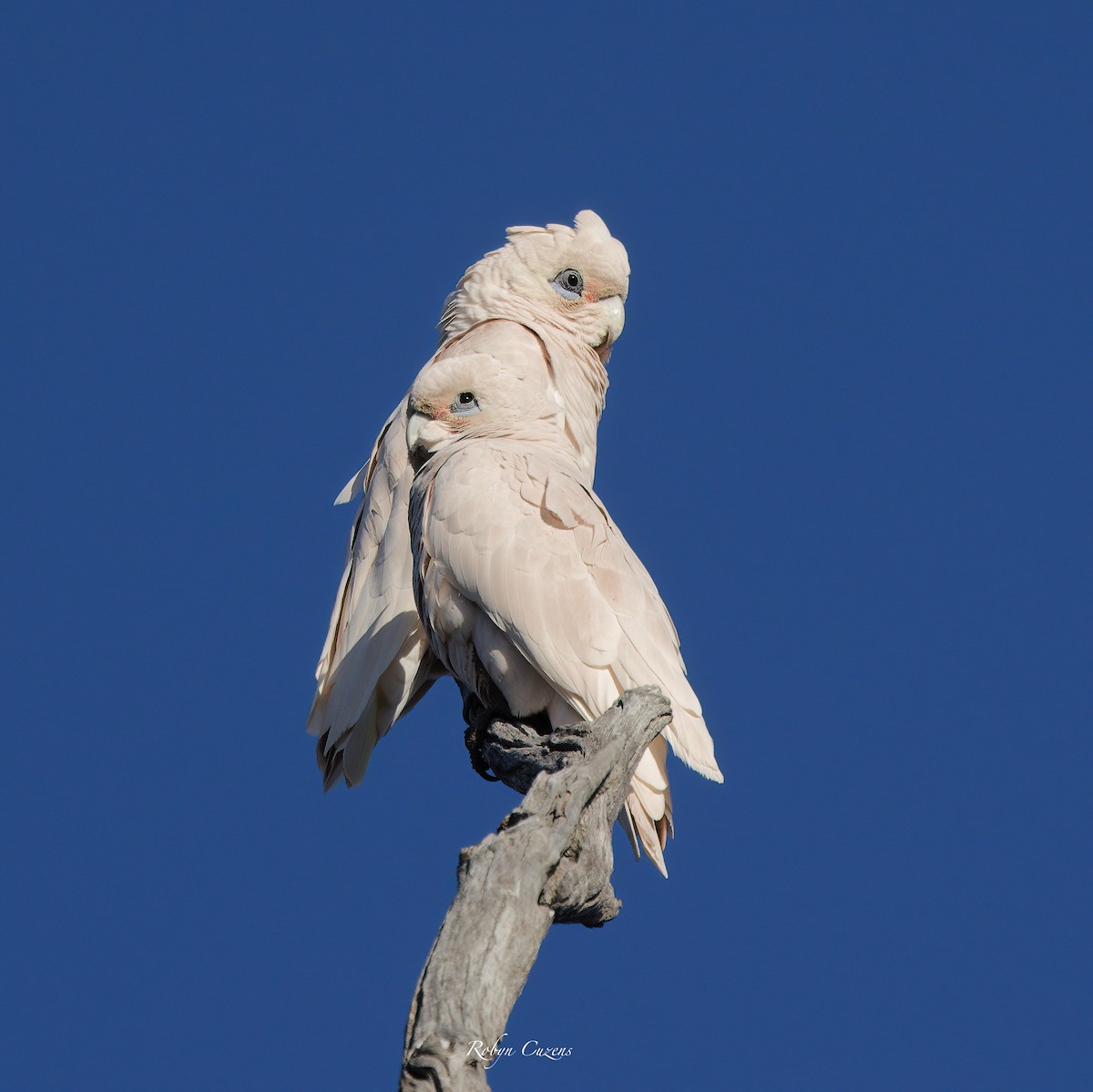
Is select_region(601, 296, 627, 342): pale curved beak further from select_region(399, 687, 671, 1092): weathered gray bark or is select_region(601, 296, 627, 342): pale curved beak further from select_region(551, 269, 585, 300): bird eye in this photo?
select_region(399, 687, 671, 1092): weathered gray bark

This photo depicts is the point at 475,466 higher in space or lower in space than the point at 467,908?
higher

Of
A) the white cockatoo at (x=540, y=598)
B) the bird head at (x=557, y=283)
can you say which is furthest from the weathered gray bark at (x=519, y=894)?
the bird head at (x=557, y=283)

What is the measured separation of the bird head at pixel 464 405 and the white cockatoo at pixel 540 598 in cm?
2

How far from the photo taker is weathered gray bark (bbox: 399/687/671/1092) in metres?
3.19

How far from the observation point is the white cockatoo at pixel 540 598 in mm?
5664

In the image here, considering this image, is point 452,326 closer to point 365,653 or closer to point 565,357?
point 565,357

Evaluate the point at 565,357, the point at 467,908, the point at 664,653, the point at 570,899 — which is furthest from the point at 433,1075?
the point at 565,357

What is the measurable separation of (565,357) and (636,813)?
152 inches

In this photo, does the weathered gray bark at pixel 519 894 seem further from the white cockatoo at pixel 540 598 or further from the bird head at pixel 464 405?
the bird head at pixel 464 405

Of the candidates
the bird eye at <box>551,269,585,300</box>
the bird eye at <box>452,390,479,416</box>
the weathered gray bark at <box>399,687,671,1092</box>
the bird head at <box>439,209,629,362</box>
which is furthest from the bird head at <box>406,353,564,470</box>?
the bird eye at <box>551,269,585,300</box>

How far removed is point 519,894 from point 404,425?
404cm

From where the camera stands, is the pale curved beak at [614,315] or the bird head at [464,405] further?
the pale curved beak at [614,315]

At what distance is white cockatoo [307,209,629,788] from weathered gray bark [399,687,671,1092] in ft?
8.85

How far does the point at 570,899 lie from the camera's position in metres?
3.85
